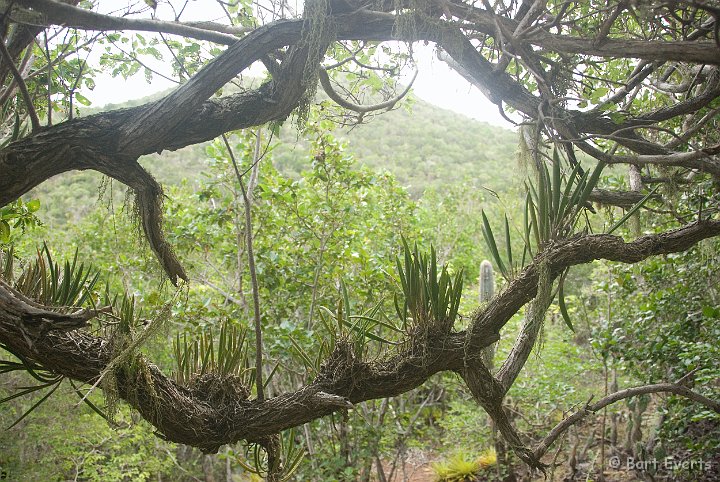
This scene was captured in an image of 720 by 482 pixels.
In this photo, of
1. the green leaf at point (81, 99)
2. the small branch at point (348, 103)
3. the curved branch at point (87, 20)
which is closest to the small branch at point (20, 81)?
the curved branch at point (87, 20)

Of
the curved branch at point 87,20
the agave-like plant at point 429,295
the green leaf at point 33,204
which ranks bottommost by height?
the agave-like plant at point 429,295

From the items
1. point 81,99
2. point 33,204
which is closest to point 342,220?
point 81,99

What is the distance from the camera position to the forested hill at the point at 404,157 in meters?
12.7

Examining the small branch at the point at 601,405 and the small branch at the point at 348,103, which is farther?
the small branch at the point at 348,103

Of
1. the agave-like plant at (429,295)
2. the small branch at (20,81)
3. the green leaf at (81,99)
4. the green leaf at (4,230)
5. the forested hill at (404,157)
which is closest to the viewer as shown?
the small branch at (20,81)

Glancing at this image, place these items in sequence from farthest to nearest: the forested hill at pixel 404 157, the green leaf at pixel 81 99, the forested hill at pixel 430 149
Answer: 1. the forested hill at pixel 430 149
2. the forested hill at pixel 404 157
3. the green leaf at pixel 81 99

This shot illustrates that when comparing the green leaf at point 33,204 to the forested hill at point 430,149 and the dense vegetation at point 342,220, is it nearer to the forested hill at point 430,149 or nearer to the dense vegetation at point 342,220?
the dense vegetation at point 342,220

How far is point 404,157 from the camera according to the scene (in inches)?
728

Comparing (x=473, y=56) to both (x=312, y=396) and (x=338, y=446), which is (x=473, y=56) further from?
(x=338, y=446)

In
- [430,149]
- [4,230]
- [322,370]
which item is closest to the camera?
[322,370]

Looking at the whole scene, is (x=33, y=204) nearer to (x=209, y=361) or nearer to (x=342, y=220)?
(x=209, y=361)

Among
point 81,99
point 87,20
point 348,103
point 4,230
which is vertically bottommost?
point 4,230

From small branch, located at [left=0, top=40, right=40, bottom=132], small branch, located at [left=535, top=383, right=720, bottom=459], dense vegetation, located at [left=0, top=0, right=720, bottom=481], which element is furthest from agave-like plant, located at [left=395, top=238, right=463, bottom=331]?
small branch, located at [left=0, top=40, right=40, bottom=132]

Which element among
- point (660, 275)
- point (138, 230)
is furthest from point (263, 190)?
point (660, 275)
